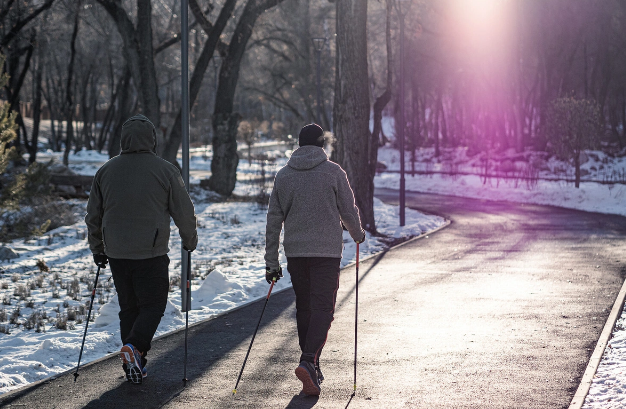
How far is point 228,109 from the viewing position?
25609mm

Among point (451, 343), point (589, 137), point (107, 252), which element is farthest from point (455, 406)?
point (589, 137)

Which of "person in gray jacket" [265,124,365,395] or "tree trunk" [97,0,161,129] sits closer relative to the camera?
"person in gray jacket" [265,124,365,395]

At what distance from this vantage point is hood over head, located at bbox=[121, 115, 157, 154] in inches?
227

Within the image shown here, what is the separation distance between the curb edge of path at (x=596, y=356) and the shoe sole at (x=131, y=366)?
300 centimetres

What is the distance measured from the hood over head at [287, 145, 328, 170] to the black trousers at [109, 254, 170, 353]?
47.5 inches

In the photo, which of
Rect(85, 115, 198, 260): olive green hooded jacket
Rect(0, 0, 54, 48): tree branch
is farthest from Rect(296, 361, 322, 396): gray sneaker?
Rect(0, 0, 54, 48): tree branch

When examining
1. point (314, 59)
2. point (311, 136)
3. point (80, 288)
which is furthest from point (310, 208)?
point (314, 59)

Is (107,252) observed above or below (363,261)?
above

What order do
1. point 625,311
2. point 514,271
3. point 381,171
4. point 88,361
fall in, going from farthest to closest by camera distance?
point 381,171
point 514,271
point 625,311
point 88,361

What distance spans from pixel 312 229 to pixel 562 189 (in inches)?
1004

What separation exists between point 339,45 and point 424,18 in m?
33.2

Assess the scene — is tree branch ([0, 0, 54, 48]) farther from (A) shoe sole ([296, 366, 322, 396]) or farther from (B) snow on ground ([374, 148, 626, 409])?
(B) snow on ground ([374, 148, 626, 409])

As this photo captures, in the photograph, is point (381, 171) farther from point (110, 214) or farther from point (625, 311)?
point (110, 214)

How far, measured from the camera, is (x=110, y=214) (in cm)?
570
